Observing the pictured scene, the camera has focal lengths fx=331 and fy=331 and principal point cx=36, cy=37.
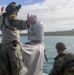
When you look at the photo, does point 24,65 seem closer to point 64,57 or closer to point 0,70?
point 0,70

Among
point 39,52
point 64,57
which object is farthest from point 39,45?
point 64,57

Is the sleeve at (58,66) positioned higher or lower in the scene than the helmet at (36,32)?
lower

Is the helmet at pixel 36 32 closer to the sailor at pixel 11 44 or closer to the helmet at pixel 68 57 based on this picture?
the sailor at pixel 11 44

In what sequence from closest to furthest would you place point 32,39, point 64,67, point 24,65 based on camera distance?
point 64,67 < point 24,65 < point 32,39

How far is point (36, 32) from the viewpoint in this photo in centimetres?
834

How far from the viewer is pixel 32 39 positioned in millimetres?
8344

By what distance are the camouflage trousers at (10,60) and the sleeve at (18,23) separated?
44 centimetres

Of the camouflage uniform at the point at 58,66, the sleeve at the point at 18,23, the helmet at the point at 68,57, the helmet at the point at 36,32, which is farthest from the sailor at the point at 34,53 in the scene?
the helmet at the point at 68,57

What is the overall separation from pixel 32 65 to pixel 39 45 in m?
0.58

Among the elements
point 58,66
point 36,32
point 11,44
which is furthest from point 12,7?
point 58,66

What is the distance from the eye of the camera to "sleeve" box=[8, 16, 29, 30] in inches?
254

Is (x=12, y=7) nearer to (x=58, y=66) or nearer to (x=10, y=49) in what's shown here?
(x=10, y=49)

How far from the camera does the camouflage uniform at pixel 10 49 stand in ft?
22.1

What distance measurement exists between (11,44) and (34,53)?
109 centimetres
